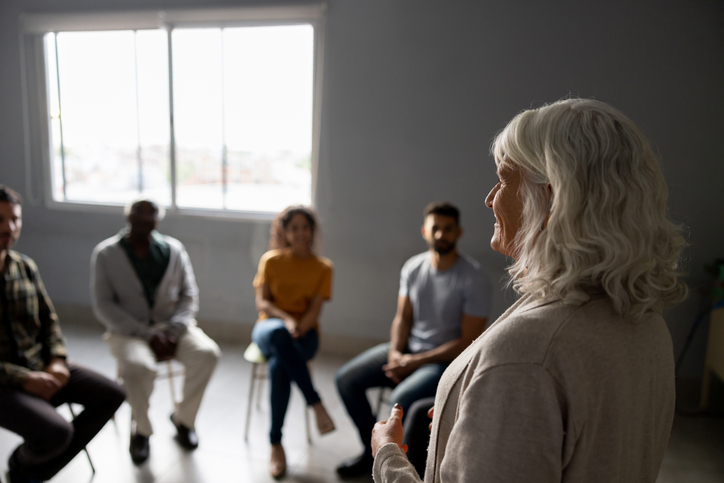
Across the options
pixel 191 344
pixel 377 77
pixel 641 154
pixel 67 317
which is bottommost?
pixel 67 317

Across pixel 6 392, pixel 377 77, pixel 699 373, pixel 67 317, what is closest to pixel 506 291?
pixel 699 373

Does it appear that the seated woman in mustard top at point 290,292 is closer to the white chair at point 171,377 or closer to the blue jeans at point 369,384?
the blue jeans at point 369,384

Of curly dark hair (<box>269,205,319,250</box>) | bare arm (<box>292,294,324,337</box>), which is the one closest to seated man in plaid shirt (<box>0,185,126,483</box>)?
bare arm (<box>292,294,324,337</box>)

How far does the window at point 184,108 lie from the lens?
3.77 m

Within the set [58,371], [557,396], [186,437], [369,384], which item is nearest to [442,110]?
[369,384]

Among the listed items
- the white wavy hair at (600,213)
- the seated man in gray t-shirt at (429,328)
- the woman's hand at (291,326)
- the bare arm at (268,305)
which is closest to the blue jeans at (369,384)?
the seated man in gray t-shirt at (429,328)

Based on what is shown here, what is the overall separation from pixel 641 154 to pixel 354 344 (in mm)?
3291

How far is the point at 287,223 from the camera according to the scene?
2893mm

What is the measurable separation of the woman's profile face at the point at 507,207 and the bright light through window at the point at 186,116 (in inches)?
121

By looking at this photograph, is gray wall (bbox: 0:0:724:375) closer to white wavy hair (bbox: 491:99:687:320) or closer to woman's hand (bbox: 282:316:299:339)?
woman's hand (bbox: 282:316:299:339)

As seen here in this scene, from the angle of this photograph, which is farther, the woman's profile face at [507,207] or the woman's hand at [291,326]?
the woman's hand at [291,326]

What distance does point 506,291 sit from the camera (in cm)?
331

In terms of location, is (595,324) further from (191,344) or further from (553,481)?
(191,344)

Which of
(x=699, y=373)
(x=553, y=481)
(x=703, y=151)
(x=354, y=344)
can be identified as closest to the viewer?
(x=553, y=481)
